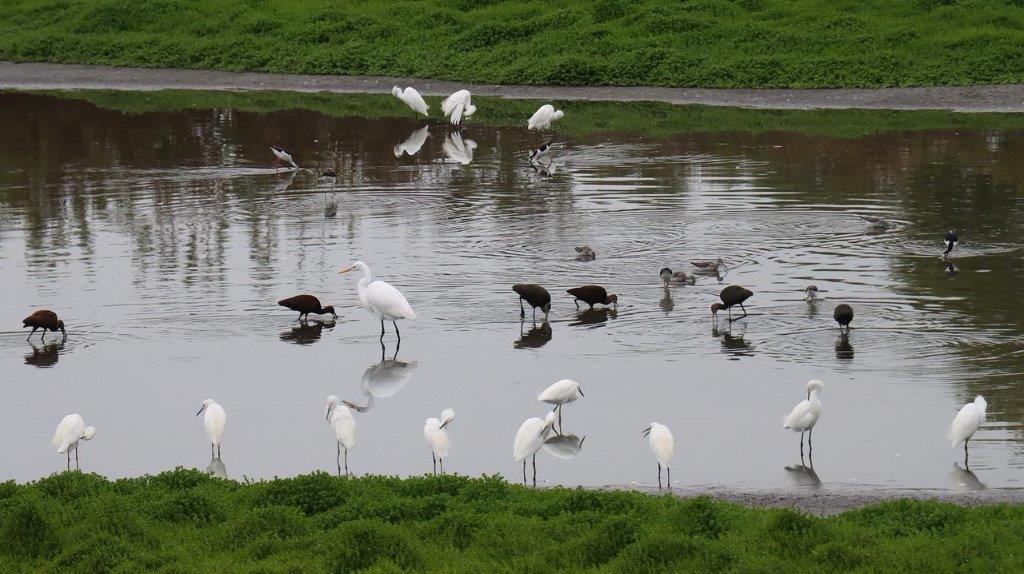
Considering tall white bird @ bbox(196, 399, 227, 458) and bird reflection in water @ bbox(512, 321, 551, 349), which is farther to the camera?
bird reflection in water @ bbox(512, 321, 551, 349)

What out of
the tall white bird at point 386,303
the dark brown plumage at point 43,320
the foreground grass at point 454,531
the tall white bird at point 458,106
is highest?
the tall white bird at point 458,106

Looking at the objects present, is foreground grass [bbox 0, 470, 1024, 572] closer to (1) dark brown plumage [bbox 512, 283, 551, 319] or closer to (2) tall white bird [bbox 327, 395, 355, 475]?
(2) tall white bird [bbox 327, 395, 355, 475]

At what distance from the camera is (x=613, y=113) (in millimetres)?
36188

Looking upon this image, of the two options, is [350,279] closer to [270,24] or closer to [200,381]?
[200,381]

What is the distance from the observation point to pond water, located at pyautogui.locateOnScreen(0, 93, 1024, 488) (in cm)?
1229

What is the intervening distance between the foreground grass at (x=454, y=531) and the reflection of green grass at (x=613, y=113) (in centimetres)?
2249

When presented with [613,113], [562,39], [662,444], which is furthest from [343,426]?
[562,39]

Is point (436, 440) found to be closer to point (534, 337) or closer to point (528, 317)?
point (534, 337)

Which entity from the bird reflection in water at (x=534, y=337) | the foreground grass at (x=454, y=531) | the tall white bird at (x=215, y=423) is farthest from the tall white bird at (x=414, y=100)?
A: the foreground grass at (x=454, y=531)

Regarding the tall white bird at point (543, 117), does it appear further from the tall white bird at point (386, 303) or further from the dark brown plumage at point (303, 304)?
the tall white bird at point (386, 303)

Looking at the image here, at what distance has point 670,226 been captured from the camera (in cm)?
2181

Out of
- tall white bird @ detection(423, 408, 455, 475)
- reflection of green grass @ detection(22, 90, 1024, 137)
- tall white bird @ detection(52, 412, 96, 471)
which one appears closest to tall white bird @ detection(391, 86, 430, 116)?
reflection of green grass @ detection(22, 90, 1024, 137)

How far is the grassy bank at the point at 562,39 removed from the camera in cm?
3825

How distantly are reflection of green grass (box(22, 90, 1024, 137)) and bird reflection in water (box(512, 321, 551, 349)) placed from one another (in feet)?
54.1
